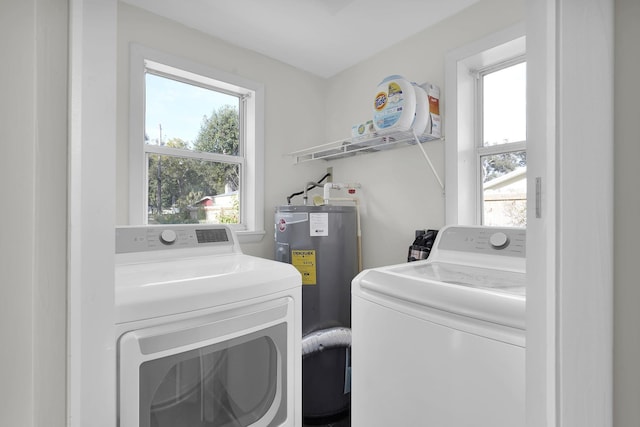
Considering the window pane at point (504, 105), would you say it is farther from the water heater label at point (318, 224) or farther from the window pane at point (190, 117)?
the window pane at point (190, 117)

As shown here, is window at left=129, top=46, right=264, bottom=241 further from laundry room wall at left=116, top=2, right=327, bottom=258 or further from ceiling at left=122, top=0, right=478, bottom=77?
ceiling at left=122, top=0, right=478, bottom=77

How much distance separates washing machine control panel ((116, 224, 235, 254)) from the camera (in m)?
1.46

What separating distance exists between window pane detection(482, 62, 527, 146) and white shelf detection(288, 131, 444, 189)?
30cm

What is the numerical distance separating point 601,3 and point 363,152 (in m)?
1.98

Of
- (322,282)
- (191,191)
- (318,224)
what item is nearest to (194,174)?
(191,191)

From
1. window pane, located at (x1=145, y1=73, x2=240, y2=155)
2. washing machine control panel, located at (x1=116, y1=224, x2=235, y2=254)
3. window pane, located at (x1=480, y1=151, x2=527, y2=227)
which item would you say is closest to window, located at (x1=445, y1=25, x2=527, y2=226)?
window pane, located at (x1=480, y1=151, x2=527, y2=227)

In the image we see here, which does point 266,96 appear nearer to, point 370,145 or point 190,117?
point 190,117

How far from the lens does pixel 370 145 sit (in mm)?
2166

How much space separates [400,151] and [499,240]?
0.99 meters

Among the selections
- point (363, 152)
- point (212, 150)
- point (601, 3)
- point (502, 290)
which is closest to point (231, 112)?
point (212, 150)

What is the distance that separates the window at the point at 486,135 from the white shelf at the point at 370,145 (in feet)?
0.45

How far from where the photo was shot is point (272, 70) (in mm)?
2414

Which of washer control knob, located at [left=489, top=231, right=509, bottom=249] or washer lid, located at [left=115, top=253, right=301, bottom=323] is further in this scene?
washer control knob, located at [left=489, top=231, right=509, bottom=249]

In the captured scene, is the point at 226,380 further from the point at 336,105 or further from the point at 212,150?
the point at 336,105
